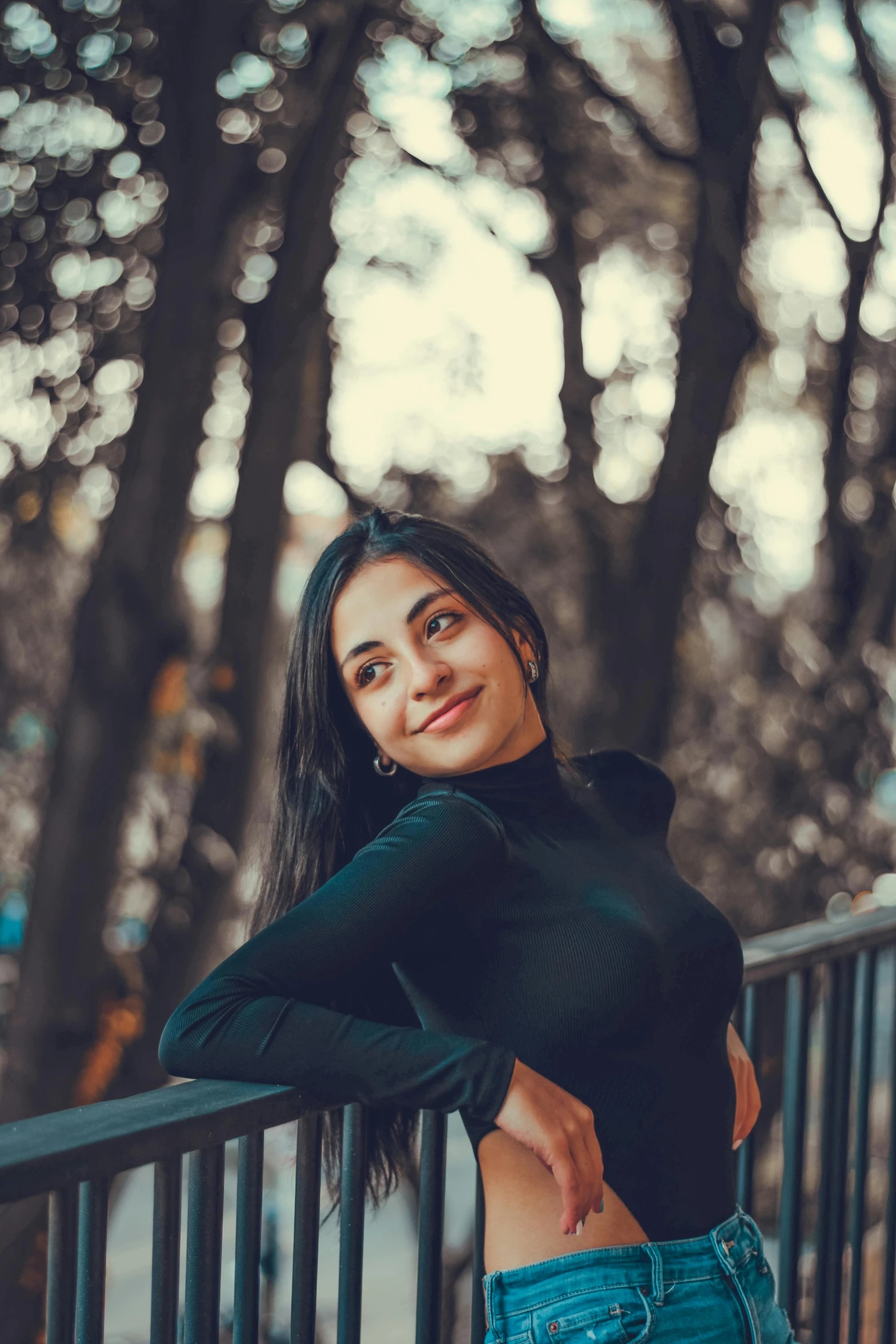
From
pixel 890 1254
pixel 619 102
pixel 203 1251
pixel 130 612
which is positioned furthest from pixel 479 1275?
pixel 619 102

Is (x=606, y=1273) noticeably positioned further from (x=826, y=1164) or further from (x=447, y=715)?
(x=826, y=1164)

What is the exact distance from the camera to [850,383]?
262 inches

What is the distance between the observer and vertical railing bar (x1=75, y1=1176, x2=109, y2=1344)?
3.59 ft

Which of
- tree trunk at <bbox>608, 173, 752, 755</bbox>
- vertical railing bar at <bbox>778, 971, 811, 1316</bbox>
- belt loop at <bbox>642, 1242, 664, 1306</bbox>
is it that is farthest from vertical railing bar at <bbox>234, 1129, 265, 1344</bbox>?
tree trunk at <bbox>608, 173, 752, 755</bbox>

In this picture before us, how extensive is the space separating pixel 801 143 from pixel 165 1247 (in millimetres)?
5677

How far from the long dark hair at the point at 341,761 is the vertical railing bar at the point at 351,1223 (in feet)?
0.58

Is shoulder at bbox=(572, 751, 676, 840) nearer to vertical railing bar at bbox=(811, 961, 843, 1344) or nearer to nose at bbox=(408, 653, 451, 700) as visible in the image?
nose at bbox=(408, 653, 451, 700)

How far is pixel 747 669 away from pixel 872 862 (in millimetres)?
1428

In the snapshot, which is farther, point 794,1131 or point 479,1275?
point 794,1131

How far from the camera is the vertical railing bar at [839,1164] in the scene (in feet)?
7.52

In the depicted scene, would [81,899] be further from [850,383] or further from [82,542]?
[850,383]

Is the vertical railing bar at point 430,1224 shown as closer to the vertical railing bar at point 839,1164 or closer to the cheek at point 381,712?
the cheek at point 381,712

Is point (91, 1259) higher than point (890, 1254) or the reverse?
higher

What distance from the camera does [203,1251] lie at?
48.5 inches
